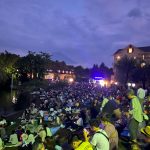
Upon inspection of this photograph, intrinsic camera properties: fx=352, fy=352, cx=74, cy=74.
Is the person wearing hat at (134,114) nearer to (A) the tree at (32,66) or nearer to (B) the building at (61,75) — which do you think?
(A) the tree at (32,66)

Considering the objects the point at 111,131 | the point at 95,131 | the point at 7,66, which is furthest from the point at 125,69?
the point at 95,131

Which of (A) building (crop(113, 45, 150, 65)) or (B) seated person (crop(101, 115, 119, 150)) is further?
(A) building (crop(113, 45, 150, 65))

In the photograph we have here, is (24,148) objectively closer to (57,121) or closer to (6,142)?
(6,142)

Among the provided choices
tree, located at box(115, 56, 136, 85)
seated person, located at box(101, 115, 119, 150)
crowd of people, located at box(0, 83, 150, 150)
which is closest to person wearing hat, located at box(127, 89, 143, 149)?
crowd of people, located at box(0, 83, 150, 150)

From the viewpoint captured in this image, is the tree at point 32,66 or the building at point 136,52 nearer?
the tree at point 32,66

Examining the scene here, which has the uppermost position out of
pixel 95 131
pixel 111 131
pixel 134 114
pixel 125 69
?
pixel 125 69

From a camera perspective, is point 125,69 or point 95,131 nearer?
point 95,131

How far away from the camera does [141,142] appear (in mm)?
13289

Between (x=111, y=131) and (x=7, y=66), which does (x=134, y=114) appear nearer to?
(x=111, y=131)

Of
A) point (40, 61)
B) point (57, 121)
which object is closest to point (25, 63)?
point (40, 61)

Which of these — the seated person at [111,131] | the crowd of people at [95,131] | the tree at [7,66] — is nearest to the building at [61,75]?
the tree at [7,66]

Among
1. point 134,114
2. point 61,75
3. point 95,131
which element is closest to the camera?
point 95,131

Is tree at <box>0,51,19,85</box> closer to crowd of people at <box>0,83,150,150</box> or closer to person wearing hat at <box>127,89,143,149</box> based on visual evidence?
crowd of people at <box>0,83,150,150</box>

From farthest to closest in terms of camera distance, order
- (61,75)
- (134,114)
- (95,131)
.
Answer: (61,75) < (134,114) < (95,131)
